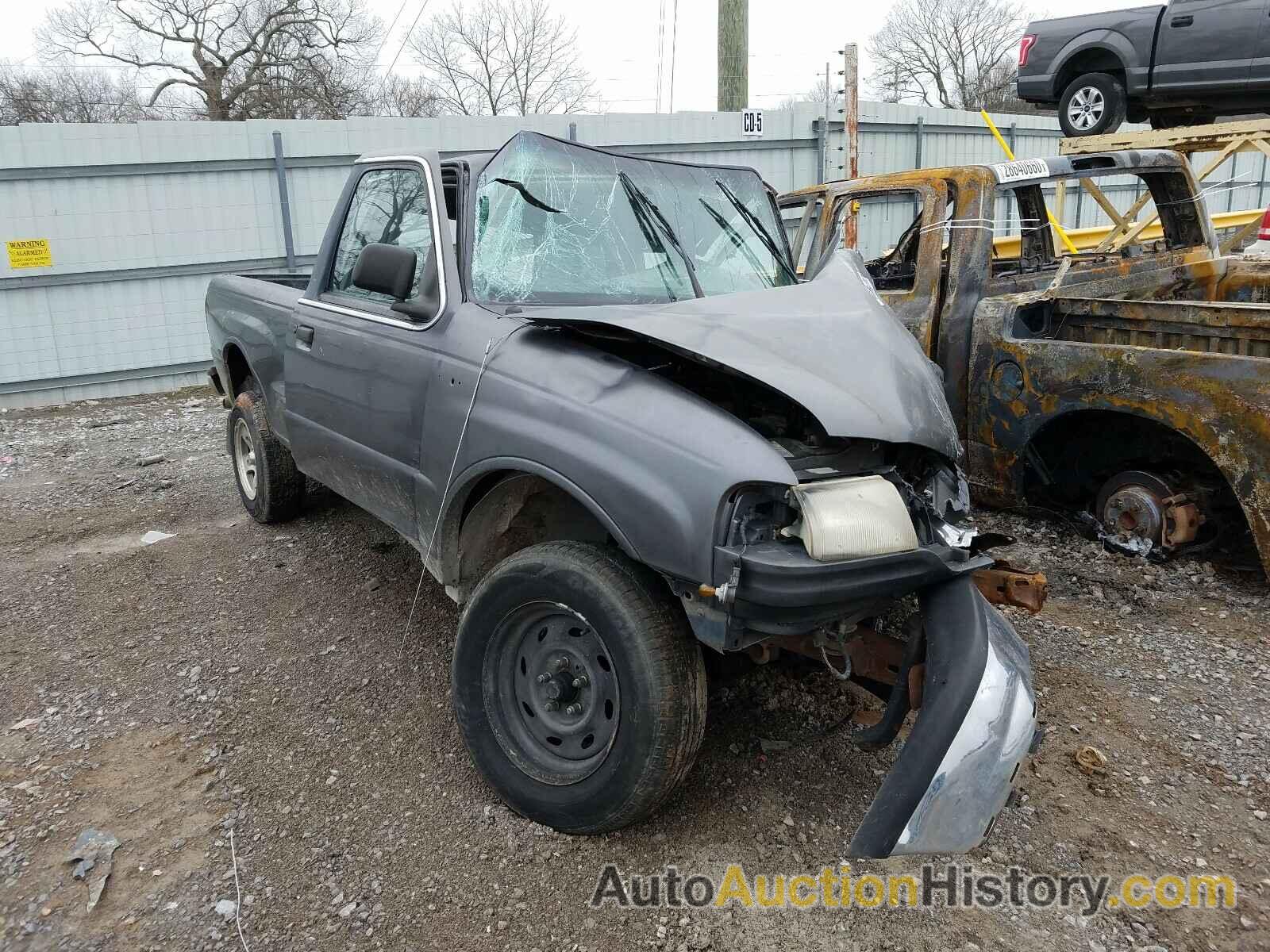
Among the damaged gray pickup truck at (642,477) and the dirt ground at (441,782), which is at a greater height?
the damaged gray pickup truck at (642,477)

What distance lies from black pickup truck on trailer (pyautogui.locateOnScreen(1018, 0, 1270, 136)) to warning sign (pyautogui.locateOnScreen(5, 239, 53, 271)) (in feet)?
37.1

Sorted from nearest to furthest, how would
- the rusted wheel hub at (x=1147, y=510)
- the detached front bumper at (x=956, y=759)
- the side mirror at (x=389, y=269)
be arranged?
the detached front bumper at (x=956, y=759) → the side mirror at (x=389, y=269) → the rusted wheel hub at (x=1147, y=510)

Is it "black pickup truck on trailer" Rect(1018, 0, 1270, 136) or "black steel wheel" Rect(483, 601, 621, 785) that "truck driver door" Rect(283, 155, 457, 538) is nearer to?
"black steel wheel" Rect(483, 601, 621, 785)

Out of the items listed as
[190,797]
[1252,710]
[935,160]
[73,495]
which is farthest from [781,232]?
[935,160]

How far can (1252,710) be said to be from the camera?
3.29 meters

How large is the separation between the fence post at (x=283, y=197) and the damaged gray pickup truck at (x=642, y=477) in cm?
782

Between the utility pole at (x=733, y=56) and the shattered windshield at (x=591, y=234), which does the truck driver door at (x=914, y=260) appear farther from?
the utility pole at (x=733, y=56)

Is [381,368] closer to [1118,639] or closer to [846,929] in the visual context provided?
[846,929]

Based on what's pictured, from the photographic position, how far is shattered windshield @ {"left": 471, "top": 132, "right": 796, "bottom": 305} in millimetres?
3248

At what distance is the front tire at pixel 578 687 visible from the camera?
2.44 meters

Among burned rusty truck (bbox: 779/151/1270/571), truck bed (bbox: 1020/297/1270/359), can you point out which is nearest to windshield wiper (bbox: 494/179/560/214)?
burned rusty truck (bbox: 779/151/1270/571)

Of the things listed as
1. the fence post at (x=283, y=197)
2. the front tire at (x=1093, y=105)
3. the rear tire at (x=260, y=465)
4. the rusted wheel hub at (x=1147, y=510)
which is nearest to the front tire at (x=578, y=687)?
the rear tire at (x=260, y=465)

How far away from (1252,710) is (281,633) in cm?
394

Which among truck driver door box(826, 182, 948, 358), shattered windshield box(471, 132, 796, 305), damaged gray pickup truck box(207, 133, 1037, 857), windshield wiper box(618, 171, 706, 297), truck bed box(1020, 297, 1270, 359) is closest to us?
damaged gray pickup truck box(207, 133, 1037, 857)
